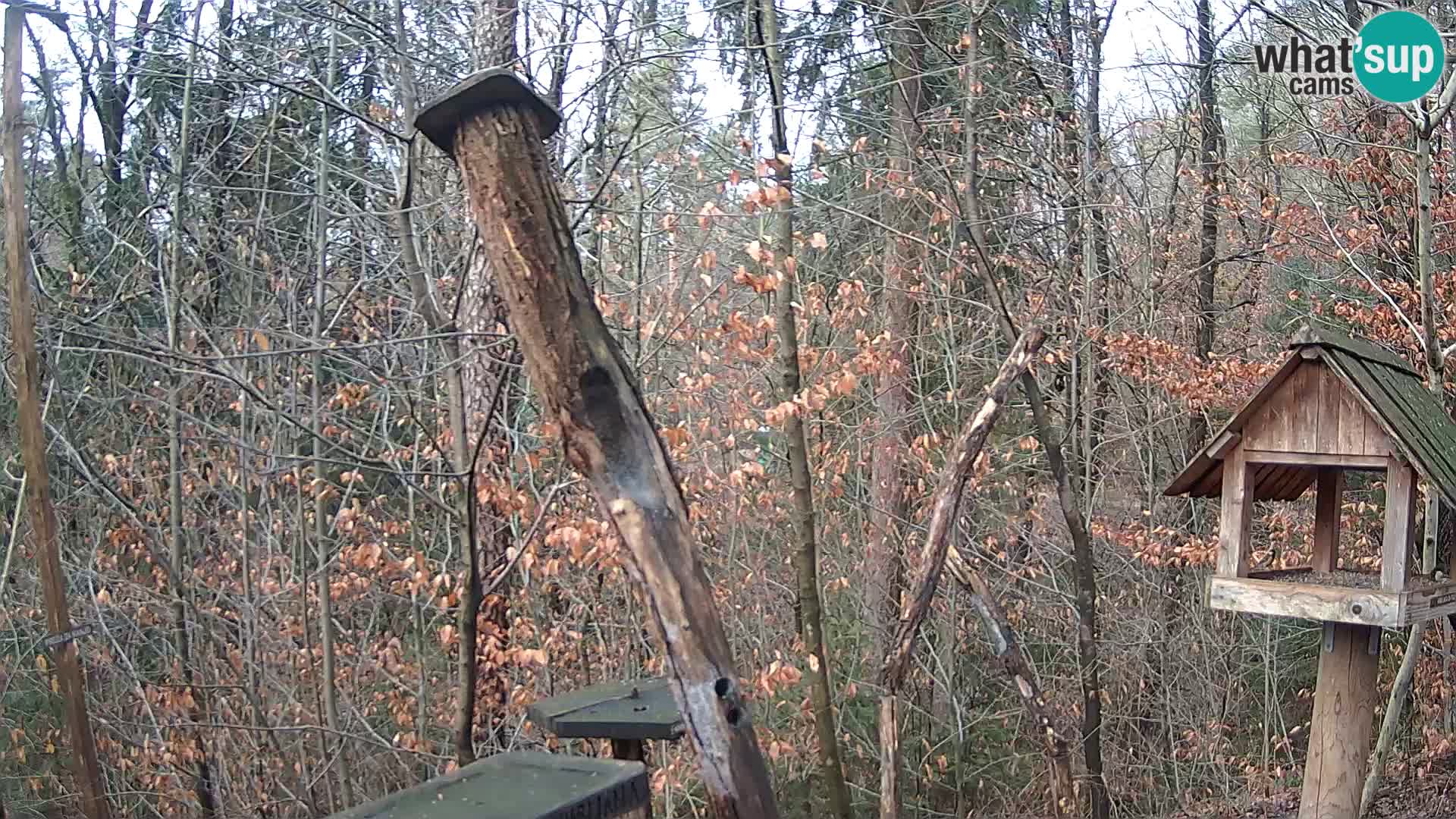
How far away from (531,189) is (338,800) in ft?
16.7

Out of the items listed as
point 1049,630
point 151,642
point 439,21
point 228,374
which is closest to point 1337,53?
point 1049,630

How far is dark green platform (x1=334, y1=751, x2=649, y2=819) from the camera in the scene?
248 centimetres

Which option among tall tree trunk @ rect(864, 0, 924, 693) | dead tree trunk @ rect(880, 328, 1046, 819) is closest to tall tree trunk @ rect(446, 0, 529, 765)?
dead tree trunk @ rect(880, 328, 1046, 819)

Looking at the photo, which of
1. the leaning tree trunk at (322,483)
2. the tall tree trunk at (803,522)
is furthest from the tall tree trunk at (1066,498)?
the leaning tree trunk at (322,483)

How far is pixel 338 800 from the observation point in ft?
22.2

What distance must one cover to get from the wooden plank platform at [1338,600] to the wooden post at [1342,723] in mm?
274

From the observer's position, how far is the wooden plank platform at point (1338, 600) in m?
3.88

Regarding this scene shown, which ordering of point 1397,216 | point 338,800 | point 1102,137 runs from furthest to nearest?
point 1102,137 → point 1397,216 → point 338,800

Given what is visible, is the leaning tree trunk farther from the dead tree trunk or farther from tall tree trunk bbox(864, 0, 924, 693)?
tall tree trunk bbox(864, 0, 924, 693)

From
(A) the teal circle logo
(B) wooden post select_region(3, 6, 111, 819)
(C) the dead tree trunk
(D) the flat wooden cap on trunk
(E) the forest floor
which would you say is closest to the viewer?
(D) the flat wooden cap on trunk

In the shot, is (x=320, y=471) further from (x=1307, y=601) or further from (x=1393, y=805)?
(x=1393, y=805)

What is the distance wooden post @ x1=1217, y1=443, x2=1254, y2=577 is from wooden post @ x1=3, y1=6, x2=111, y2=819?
5474mm

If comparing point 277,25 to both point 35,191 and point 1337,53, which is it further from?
point 1337,53

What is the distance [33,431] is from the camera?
5.59 metres
